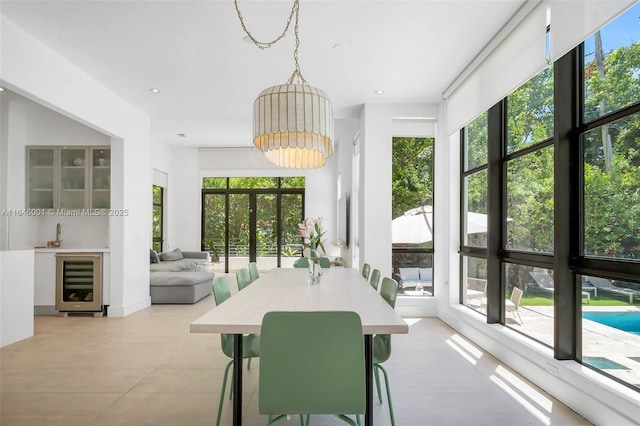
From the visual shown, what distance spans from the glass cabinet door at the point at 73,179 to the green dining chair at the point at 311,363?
5351 mm

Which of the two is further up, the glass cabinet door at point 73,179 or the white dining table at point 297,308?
the glass cabinet door at point 73,179

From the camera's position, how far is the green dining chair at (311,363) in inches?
61.9

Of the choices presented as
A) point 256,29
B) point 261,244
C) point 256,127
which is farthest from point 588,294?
point 261,244

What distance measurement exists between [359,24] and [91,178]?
4571mm

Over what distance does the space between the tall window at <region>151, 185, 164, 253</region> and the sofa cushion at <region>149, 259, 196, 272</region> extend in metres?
0.96

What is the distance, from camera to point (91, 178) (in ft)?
18.9

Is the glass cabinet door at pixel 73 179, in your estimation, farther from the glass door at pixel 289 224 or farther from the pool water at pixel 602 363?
the pool water at pixel 602 363

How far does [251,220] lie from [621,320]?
8331mm

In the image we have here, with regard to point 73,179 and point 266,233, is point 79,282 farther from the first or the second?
point 266,233

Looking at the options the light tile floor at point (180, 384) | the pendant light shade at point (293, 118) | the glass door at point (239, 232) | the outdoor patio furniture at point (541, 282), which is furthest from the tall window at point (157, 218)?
the outdoor patio furniture at point (541, 282)

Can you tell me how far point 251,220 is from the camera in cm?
987

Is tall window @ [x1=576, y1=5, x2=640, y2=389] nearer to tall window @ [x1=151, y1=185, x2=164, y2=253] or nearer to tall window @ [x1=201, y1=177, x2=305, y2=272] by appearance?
tall window @ [x1=201, y1=177, x2=305, y2=272]

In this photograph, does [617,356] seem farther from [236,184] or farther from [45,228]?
[236,184]

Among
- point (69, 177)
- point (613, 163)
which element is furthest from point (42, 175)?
point (613, 163)
